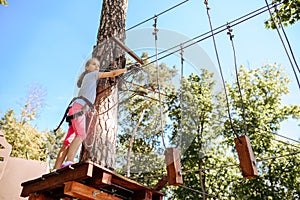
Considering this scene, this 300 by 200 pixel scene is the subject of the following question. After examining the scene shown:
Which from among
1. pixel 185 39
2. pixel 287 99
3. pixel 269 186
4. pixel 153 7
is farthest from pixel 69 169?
pixel 287 99

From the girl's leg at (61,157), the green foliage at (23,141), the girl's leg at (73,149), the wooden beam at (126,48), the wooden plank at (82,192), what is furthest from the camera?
the green foliage at (23,141)

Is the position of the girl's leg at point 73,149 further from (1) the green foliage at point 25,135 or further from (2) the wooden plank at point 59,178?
(1) the green foliage at point 25,135

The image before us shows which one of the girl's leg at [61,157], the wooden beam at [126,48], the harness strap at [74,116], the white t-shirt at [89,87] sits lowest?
the girl's leg at [61,157]

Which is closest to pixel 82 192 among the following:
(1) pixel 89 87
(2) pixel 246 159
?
(1) pixel 89 87

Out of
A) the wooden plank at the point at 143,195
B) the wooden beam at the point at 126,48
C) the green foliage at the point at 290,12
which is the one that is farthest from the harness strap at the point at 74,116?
the green foliage at the point at 290,12

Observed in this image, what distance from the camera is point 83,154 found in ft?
7.68

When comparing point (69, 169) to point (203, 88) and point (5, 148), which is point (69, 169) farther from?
point (203, 88)

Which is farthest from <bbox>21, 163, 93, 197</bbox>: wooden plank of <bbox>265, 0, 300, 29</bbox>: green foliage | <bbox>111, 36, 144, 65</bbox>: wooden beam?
<bbox>265, 0, 300, 29</bbox>: green foliage

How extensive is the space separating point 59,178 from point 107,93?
93cm

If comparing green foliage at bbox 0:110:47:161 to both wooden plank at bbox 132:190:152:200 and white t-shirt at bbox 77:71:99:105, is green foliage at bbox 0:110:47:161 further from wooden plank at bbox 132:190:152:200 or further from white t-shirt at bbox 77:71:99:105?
wooden plank at bbox 132:190:152:200

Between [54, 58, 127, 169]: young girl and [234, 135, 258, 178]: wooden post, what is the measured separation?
1054mm

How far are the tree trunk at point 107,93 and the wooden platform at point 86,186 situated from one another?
36cm

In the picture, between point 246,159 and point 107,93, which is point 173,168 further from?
point 107,93

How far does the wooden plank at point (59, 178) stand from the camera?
1658mm
